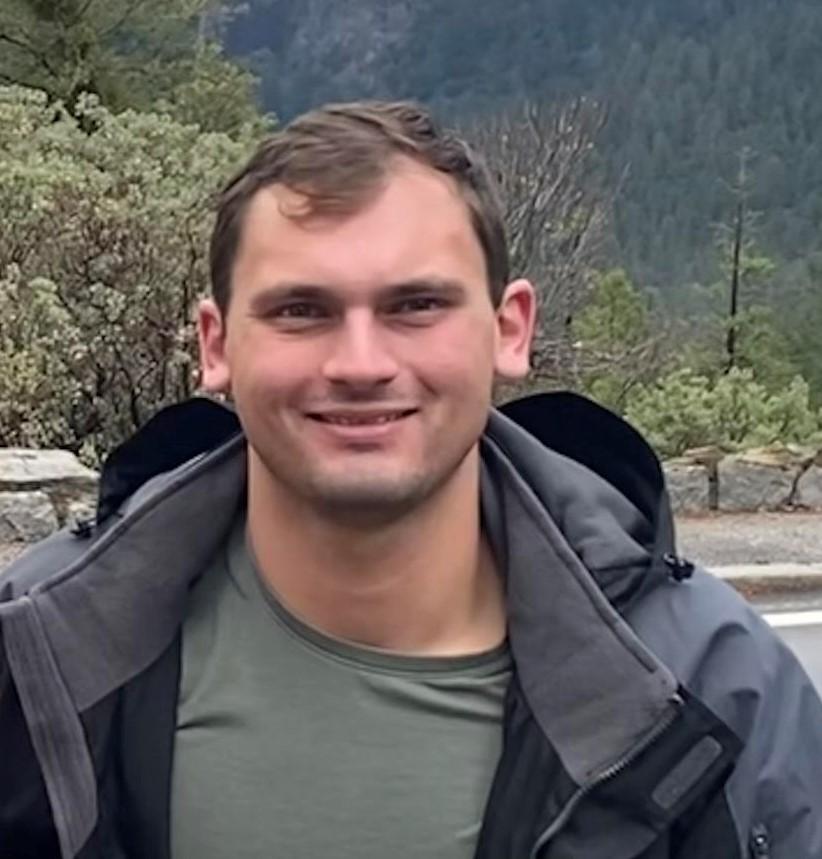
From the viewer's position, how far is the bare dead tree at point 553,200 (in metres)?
19.2

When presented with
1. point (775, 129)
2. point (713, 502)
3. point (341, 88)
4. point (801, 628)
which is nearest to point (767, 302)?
point (713, 502)

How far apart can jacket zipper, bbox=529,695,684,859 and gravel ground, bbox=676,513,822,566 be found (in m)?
6.92

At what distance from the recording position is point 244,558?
6.70 feet

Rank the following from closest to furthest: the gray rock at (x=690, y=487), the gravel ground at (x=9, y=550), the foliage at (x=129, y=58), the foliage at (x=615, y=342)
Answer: the gravel ground at (x=9, y=550)
the gray rock at (x=690, y=487)
the foliage at (x=615, y=342)
the foliage at (x=129, y=58)

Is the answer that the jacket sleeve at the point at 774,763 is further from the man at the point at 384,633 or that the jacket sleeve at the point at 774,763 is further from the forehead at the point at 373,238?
the forehead at the point at 373,238

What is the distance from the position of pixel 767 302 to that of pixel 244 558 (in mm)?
32123

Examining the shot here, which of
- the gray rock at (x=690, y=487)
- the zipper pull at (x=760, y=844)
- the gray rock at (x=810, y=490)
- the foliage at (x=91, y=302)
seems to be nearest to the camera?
the zipper pull at (x=760, y=844)

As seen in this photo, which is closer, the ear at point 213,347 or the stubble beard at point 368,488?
the stubble beard at point 368,488

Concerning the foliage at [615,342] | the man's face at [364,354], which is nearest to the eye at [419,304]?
the man's face at [364,354]

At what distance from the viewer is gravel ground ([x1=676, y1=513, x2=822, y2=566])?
29.8 ft

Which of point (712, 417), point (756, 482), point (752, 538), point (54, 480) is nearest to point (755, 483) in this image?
point (756, 482)

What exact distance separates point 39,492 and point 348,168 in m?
7.34

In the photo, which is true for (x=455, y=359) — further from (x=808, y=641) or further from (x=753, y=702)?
(x=808, y=641)

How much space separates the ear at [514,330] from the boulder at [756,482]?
841cm
